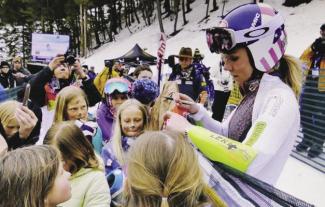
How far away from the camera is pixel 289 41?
22.1 m

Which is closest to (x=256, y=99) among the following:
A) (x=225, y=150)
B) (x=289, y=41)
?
(x=225, y=150)

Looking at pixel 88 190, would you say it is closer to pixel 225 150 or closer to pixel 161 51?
pixel 225 150

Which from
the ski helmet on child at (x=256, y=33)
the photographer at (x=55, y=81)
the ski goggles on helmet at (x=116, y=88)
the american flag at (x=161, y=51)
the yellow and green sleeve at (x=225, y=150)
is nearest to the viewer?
the yellow and green sleeve at (x=225, y=150)

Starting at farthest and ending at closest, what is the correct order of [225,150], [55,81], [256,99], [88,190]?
[55,81] < [88,190] < [256,99] < [225,150]

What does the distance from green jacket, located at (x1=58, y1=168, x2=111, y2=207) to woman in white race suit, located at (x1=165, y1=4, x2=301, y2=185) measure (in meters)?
0.84

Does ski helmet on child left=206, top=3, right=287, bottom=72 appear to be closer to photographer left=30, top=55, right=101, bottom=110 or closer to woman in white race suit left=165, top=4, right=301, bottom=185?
woman in white race suit left=165, top=4, right=301, bottom=185

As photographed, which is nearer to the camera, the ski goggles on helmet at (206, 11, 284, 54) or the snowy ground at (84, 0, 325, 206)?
the ski goggles on helmet at (206, 11, 284, 54)

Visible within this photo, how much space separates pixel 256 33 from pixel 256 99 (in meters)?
0.33

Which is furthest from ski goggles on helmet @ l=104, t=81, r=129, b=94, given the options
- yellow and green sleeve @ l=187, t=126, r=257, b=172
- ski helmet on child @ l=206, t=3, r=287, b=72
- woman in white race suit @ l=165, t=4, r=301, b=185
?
yellow and green sleeve @ l=187, t=126, r=257, b=172

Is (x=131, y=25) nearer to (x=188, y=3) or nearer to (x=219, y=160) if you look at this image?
(x=188, y=3)

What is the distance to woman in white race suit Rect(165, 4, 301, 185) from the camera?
198cm

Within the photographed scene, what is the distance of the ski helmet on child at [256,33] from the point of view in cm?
234

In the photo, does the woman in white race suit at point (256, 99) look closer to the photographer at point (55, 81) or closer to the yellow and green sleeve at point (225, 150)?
the yellow and green sleeve at point (225, 150)

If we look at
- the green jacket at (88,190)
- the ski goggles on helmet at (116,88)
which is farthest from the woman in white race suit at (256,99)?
the ski goggles on helmet at (116,88)
